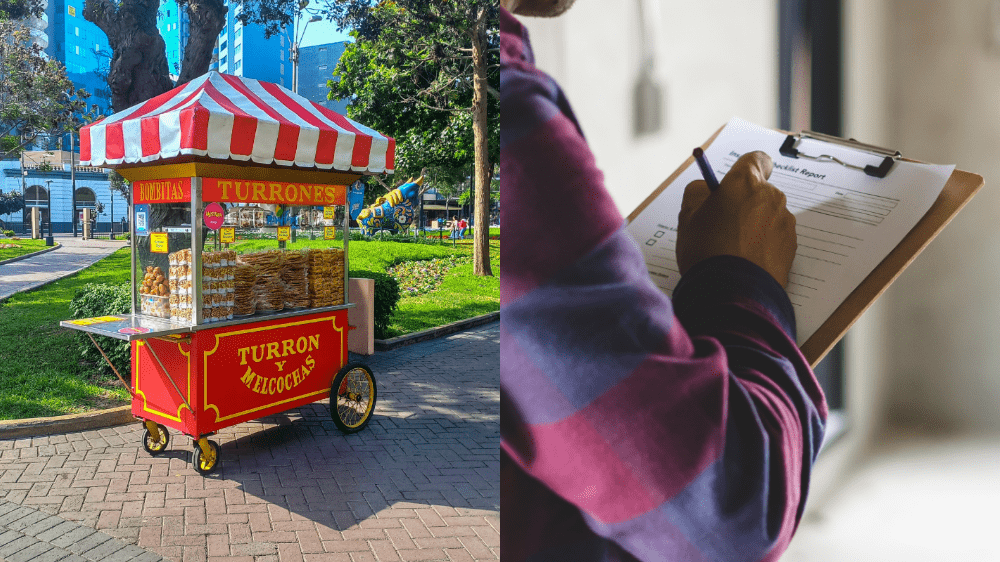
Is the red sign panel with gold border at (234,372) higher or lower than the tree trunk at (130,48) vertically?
lower

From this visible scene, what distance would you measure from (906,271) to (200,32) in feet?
33.6

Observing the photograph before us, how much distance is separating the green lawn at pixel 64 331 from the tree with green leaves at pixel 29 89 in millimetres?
4477

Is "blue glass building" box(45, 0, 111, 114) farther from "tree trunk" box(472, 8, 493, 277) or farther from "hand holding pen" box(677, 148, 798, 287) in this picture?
"hand holding pen" box(677, 148, 798, 287)

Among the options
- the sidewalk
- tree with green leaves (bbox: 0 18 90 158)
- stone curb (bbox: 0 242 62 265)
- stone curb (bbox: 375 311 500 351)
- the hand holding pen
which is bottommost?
stone curb (bbox: 375 311 500 351)

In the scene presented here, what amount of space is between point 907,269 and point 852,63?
32 cm

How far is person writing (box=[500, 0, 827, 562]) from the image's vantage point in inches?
45.4

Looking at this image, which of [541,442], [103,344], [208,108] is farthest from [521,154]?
[103,344]

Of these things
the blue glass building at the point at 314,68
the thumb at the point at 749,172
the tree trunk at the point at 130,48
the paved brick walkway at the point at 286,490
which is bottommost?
the paved brick walkway at the point at 286,490

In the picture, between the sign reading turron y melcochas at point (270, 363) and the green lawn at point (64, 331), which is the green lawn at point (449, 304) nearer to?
the green lawn at point (64, 331)

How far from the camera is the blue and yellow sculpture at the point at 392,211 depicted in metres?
32.4

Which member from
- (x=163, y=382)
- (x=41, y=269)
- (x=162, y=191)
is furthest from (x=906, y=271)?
(x=41, y=269)

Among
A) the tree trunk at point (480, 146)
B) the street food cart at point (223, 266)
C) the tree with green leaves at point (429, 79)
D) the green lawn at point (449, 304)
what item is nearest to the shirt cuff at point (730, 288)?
the street food cart at point (223, 266)

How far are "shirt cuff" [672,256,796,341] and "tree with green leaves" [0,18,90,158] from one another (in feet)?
70.9

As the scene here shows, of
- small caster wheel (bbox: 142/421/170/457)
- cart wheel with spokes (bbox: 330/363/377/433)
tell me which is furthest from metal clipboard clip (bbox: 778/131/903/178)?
small caster wheel (bbox: 142/421/170/457)
